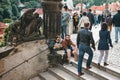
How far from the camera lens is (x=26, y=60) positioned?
34.9ft

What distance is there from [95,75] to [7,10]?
59475mm

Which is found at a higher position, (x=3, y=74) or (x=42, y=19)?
(x=42, y=19)

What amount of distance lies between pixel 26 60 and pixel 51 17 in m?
2.00

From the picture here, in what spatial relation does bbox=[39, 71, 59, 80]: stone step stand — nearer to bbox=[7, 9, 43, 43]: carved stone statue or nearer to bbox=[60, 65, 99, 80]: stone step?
bbox=[60, 65, 99, 80]: stone step

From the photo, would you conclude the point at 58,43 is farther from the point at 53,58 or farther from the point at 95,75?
the point at 95,75

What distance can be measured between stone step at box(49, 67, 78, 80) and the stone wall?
59 cm

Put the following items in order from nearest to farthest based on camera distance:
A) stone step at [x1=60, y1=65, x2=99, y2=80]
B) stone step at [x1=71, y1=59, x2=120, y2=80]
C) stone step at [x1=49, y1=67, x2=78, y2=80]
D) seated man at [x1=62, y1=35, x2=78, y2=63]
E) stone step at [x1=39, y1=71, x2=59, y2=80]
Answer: stone step at [x1=71, y1=59, x2=120, y2=80]
stone step at [x1=60, y1=65, x2=99, y2=80]
stone step at [x1=49, y1=67, x2=78, y2=80]
stone step at [x1=39, y1=71, x2=59, y2=80]
seated man at [x1=62, y1=35, x2=78, y2=63]

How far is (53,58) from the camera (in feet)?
36.6

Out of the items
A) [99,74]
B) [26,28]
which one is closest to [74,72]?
Result: [99,74]

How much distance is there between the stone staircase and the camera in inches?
349

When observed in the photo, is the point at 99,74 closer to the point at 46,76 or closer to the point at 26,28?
the point at 46,76

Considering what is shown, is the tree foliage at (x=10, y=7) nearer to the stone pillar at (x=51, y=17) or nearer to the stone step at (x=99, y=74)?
the stone pillar at (x=51, y=17)

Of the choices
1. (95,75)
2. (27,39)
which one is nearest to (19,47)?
(27,39)

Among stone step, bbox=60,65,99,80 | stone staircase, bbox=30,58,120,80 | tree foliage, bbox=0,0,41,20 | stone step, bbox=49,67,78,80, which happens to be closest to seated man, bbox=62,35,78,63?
stone staircase, bbox=30,58,120,80
